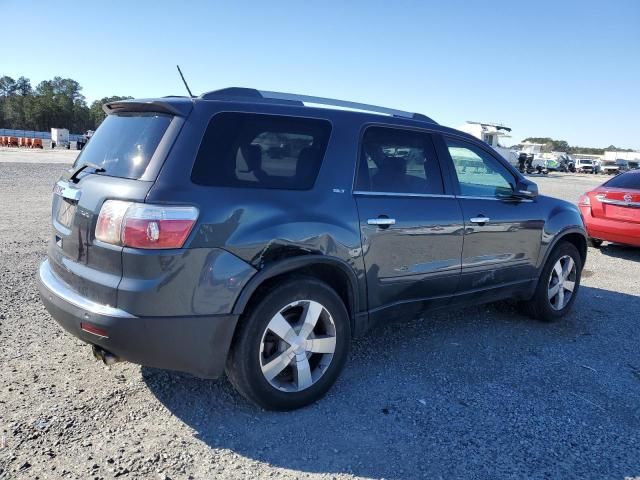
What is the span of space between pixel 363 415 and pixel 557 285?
2964 millimetres

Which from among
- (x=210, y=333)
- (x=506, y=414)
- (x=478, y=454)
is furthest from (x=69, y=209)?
(x=506, y=414)

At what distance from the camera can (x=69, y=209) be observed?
3.14 m

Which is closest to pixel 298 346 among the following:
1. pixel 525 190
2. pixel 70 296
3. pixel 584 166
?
pixel 70 296

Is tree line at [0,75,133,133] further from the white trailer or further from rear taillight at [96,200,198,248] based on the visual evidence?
rear taillight at [96,200,198,248]

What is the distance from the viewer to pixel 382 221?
3.49 meters

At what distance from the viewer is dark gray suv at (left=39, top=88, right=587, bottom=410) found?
8.89ft

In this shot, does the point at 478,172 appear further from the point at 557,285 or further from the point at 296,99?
the point at 296,99

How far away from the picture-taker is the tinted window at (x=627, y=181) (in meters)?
8.64

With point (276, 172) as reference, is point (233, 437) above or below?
below

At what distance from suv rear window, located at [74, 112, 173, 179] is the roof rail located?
35 cm

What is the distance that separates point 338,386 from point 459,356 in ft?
3.87

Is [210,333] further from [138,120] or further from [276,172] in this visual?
[138,120]

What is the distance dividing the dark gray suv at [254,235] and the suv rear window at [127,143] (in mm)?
11

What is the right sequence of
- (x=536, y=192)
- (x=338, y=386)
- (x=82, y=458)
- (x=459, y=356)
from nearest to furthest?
(x=82, y=458) < (x=338, y=386) < (x=459, y=356) < (x=536, y=192)
